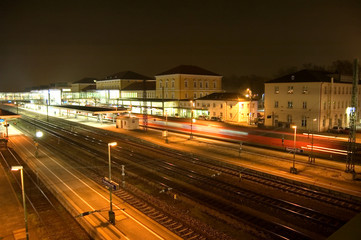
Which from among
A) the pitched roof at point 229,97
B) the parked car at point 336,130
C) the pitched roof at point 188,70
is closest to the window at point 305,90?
the parked car at point 336,130

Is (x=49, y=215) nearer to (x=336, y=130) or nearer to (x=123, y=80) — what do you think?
(x=336, y=130)

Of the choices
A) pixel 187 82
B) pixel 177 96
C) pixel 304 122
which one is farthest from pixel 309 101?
pixel 177 96

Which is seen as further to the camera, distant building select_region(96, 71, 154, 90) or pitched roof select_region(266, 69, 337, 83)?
distant building select_region(96, 71, 154, 90)

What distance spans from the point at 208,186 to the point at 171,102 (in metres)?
45.0

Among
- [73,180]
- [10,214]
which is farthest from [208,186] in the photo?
[10,214]

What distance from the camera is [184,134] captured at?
38.2 m

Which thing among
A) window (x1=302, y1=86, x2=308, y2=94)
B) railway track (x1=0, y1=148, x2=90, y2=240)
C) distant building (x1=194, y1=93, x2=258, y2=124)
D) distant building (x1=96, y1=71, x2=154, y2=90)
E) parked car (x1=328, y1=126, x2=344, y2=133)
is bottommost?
railway track (x1=0, y1=148, x2=90, y2=240)

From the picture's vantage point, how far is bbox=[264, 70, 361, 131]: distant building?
38188 mm

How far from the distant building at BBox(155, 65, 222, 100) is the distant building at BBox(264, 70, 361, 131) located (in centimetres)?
2472

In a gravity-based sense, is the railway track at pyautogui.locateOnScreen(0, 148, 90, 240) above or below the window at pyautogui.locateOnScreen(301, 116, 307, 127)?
below

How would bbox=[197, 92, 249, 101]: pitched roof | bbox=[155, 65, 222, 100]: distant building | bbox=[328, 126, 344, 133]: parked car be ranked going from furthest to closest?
1. bbox=[155, 65, 222, 100]: distant building
2. bbox=[197, 92, 249, 101]: pitched roof
3. bbox=[328, 126, 344, 133]: parked car

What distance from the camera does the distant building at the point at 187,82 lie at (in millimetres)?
64750

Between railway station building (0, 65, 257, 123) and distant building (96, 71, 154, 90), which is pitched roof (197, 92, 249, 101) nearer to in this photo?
railway station building (0, 65, 257, 123)

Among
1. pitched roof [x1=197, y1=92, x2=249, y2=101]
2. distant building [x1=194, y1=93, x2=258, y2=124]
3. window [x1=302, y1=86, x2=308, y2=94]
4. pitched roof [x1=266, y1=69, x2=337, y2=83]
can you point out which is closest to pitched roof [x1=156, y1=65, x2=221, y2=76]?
pitched roof [x1=197, y1=92, x2=249, y2=101]
